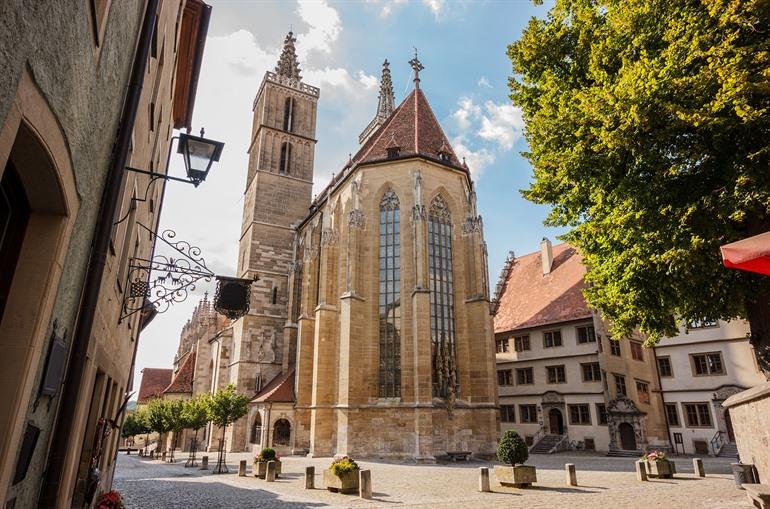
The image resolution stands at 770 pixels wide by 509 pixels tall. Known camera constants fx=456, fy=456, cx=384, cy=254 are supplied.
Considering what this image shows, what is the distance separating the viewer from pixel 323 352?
25266mm

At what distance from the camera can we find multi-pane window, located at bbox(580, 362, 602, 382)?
27562 millimetres

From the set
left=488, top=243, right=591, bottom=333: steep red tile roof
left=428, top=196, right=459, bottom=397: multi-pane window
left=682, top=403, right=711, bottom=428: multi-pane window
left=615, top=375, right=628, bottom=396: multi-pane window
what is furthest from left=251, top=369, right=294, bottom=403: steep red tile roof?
left=682, top=403, right=711, bottom=428: multi-pane window

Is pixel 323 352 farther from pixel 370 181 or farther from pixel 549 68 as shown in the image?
pixel 549 68

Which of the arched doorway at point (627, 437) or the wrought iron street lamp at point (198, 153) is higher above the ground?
the wrought iron street lamp at point (198, 153)

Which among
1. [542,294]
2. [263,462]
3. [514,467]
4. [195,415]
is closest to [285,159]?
[195,415]

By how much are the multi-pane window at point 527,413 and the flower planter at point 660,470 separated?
16041mm

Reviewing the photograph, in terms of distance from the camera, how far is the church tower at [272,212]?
33.0 m

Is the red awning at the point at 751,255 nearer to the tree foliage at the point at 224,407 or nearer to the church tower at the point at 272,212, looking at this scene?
the tree foliage at the point at 224,407

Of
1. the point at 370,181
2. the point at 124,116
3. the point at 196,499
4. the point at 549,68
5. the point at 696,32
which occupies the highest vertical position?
the point at 370,181

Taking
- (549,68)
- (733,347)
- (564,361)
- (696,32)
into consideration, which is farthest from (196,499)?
(733,347)

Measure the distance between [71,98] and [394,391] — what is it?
22049 millimetres

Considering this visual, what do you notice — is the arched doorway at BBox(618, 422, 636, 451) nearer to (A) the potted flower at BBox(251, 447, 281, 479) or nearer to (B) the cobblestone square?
(B) the cobblestone square

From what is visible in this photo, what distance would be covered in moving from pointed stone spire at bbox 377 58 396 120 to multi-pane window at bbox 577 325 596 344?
31.6 metres

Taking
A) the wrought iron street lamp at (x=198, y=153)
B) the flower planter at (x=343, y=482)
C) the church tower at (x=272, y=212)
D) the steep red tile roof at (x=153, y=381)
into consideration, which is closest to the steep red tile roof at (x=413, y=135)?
the church tower at (x=272, y=212)
